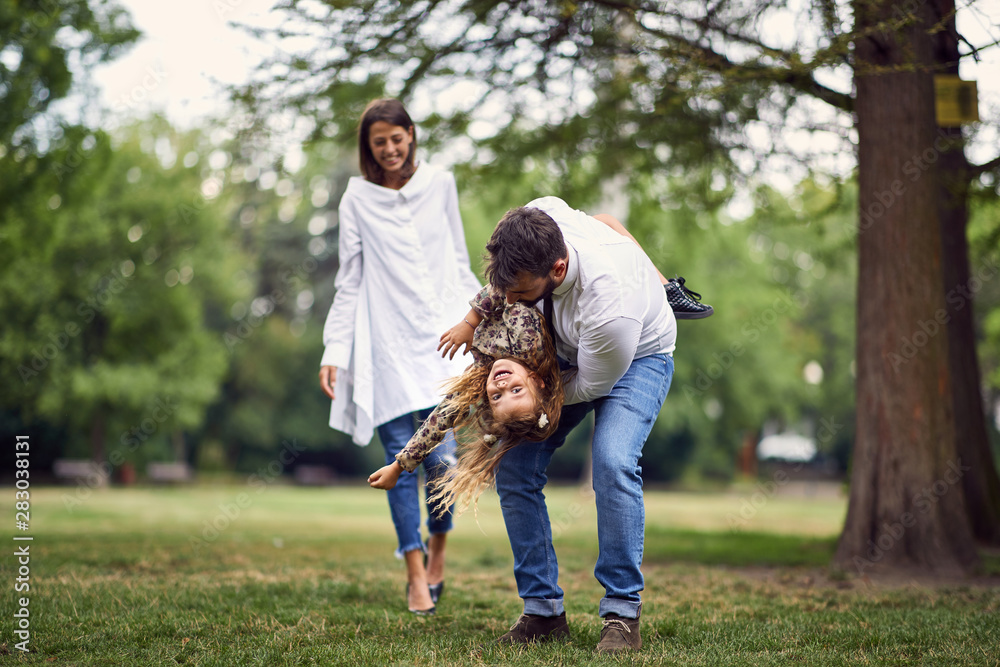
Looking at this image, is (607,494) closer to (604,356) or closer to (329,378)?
(604,356)

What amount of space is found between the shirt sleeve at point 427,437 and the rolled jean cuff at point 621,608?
885 mm

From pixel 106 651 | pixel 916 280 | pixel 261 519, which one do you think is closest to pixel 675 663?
pixel 106 651

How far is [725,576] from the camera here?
567 centimetres

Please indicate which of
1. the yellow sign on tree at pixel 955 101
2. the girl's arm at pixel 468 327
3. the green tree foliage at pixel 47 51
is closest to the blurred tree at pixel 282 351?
the green tree foliage at pixel 47 51

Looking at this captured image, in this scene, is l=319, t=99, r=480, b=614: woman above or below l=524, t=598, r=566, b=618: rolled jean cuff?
above

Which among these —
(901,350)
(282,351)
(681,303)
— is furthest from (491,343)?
(282,351)

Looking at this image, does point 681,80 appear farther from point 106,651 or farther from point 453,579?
point 106,651

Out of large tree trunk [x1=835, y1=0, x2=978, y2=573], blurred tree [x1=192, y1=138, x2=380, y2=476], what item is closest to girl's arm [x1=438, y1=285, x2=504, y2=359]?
large tree trunk [x1=835, y1=0, x2=978, y2=573]

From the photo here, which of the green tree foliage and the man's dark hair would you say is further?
the green tree foliage

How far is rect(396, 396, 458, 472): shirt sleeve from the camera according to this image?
3.38m

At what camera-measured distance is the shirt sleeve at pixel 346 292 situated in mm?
4469

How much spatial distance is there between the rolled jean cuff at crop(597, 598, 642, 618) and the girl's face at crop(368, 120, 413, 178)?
2.47m

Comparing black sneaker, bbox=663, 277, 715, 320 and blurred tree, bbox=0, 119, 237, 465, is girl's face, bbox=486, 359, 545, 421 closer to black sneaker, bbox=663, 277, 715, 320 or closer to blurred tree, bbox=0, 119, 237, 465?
black sneaker, bbox=663, 277, 715, 320

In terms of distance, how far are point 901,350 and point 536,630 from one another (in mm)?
3613
